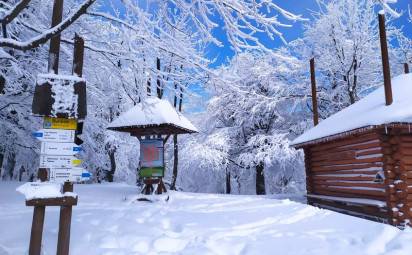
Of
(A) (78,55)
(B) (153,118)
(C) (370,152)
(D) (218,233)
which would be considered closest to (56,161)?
(A) (78,55)

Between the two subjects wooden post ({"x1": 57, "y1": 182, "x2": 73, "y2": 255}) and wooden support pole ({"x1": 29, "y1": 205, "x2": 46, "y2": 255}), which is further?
wooden post ({"x1": 57, "y1": 182, "x2": 73, "y2": 255})

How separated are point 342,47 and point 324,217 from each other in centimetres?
1591

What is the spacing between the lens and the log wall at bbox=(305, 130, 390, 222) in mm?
9945

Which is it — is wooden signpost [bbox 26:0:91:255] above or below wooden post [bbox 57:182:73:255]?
above

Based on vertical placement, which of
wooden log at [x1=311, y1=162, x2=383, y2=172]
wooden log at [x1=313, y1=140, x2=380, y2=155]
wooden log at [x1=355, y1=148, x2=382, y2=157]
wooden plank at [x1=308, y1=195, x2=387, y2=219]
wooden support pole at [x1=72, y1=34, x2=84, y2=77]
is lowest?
wooden plank at [x1=308, y1=195, x2=387, y2=219]

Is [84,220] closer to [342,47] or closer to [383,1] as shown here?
[383,1]

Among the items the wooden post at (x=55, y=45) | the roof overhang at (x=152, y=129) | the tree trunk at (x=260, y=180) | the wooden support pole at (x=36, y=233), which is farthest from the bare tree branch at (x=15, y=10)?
the tree trunk at (x=260, y=180)

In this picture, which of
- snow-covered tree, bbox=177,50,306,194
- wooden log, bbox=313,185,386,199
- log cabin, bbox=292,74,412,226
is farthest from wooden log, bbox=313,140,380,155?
snow-covered tree, bbox=177,50,306,194

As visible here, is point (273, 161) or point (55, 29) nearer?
point (55, 29)

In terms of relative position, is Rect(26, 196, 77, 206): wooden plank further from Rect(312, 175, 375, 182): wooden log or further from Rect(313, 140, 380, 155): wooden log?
Rect(312, 175, 375, 182): wooden log

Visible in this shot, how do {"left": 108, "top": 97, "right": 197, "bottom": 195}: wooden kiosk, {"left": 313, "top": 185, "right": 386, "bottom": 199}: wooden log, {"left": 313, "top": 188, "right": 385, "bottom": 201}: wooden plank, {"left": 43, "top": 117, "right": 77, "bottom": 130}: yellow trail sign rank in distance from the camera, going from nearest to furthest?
{"left": 43, "top": 117, "right": 77, "bottom": 130}: yellow trail sign
{"left": 313, "top": 185, "right": 386, "bottom": 199}: wooden log
{"left": 313, "top": 188, "right": 385, "bottom": 201}: wooden plank
{"left": 108, "top": 97, "right": 197, "bottom": 195}: wooden kiosk

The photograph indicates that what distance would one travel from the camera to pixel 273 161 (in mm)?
21609

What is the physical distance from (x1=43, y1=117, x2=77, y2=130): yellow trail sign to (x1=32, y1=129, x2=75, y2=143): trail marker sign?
54 millimetres

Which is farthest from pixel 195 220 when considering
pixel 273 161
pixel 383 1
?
pixel 273 161
